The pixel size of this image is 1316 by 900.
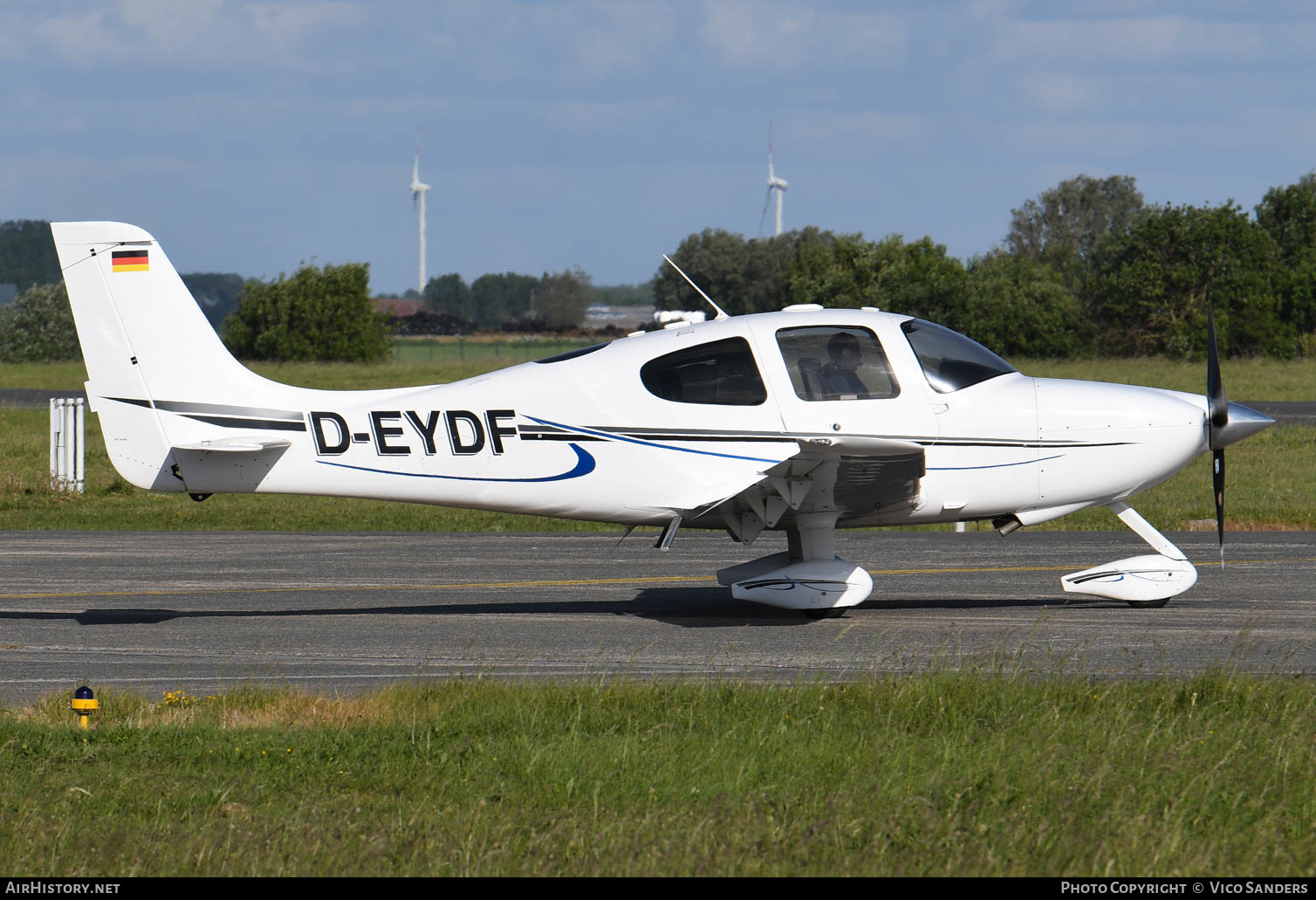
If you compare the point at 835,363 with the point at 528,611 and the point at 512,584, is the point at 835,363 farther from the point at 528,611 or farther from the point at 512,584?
the point at 512,584

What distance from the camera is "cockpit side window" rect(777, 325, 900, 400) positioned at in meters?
10.7

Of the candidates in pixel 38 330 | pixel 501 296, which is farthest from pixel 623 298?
pixel 38 330

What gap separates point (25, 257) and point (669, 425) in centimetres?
18689

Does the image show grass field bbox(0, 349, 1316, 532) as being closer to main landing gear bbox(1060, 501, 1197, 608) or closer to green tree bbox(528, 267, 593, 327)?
main landing gear bbox(1060, 501, 1197, 608)

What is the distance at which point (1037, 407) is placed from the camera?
1102 centimetres

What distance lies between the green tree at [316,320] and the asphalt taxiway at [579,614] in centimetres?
5698

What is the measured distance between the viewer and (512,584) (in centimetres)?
1370

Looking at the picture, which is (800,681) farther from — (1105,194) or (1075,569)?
(1105,194)

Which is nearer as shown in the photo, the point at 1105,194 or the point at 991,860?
the point at 991,860

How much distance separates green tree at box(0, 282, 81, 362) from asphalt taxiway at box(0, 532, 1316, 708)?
222ft

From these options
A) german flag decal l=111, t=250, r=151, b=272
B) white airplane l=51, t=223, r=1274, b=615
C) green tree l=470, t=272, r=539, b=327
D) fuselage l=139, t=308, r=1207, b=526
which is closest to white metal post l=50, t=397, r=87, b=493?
white airplane l=51, t=223, r=1274, b=615

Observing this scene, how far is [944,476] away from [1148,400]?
6.12ft

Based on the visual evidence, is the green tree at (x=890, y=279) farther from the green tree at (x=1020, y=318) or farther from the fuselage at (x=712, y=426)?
the fuselage at (x=712, y=426)
